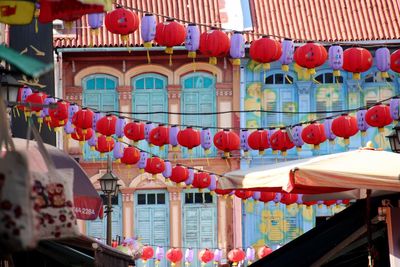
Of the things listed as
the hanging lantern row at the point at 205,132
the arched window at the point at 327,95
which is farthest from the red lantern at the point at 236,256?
the hanging lantern row at the point at 205,132

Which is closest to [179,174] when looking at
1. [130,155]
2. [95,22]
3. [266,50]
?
[130,155]

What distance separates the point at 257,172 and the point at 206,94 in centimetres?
2315

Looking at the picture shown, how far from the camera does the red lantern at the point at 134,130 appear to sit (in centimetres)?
2214

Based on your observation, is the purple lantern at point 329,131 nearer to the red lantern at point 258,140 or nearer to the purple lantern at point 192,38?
the red lantern at point 258,140

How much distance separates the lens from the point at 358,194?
12055 millimetres

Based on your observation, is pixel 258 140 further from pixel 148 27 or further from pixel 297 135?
pixel 148 27

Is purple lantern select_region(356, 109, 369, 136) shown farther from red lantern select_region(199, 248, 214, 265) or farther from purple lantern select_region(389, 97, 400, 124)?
red lantern select_region(199, 248, 214, 265)

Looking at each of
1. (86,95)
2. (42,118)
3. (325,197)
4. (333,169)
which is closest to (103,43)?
(86,95)

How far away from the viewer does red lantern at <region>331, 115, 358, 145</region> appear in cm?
2073

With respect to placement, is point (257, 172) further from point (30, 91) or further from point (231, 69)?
point (231, 69)

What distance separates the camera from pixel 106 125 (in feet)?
72.1

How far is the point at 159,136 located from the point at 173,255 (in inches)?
406

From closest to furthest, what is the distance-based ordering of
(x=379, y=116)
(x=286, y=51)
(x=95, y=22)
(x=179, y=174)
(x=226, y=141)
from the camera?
(x=95, y=22) → (x=286, y=51) → (x=379, y=116) → (x=226, y=141) → (x=179, y=174)

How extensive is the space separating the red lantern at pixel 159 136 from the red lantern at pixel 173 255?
10037 mm
